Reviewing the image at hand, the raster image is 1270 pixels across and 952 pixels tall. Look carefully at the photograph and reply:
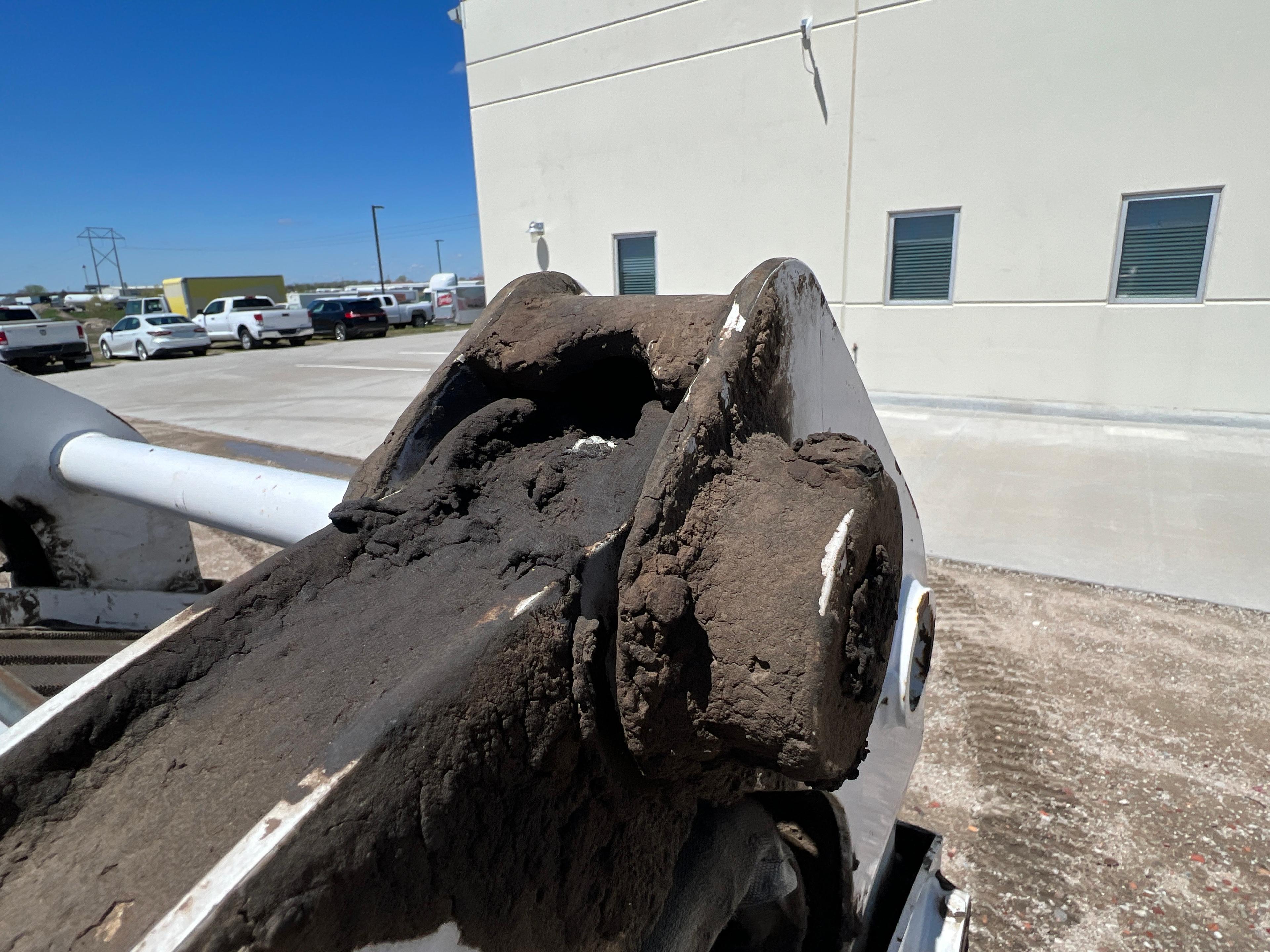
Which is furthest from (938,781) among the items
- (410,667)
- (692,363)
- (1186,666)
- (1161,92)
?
(1161,92)

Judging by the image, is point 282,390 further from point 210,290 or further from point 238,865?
point 210,290

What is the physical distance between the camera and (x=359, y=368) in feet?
57.0

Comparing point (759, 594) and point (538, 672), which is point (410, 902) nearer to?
point (538, 672)

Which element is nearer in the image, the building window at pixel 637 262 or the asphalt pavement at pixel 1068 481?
the asphalt pavement at pixel 1068 481

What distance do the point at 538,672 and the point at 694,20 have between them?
1150 cm

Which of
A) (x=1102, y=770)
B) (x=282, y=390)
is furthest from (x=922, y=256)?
(x=282, y=390)

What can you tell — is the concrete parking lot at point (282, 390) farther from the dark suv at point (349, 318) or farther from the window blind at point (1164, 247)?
the window blind at point (1164, 247)

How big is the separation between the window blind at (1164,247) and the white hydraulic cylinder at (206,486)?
30.0 ft

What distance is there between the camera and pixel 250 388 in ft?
49.2

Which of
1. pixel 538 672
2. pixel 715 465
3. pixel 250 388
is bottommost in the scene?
pixel 250 388

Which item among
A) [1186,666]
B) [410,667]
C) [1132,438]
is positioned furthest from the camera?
[1132,438]

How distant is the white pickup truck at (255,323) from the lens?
25734 mm

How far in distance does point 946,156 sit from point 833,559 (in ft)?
31.8

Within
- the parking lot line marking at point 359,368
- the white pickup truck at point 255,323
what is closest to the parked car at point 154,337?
the white pickup truck at point 255,323
